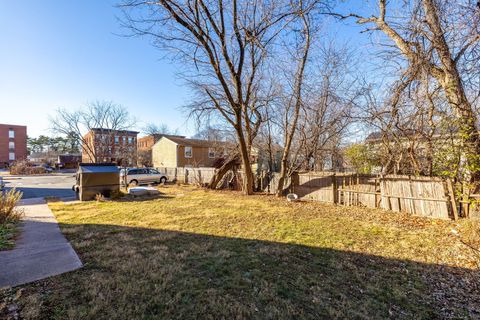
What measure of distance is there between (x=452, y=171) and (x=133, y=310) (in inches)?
322

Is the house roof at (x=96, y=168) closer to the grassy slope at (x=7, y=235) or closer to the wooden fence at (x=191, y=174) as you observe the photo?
the grassy slope at (x=7, y=235)

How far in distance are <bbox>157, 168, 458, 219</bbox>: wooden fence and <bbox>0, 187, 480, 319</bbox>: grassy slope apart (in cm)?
81

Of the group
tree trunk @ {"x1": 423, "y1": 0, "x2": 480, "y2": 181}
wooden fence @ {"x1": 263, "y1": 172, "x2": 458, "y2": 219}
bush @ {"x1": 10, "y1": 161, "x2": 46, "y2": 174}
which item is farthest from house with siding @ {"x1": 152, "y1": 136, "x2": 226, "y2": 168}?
tree trunk @ {"x1": 423, "y1": 0, "x2": 480, "y2": 181}

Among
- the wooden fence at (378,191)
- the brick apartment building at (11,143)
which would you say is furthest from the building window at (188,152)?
the brick apartment building at (11,143)

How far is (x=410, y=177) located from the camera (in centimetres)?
749

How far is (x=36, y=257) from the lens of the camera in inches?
155

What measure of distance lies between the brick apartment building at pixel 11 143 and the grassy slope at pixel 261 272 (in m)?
58.1

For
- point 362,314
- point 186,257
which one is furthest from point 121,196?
point 362,314

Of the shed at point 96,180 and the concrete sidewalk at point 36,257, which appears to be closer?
the concrete sidewalk at point 36,257

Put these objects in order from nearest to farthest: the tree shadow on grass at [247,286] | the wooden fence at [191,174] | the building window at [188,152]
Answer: the tree shadow on grass at [247,286] < the wooden fence at [191,174] < the building window at [188,152]

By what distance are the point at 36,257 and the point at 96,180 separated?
755 cm

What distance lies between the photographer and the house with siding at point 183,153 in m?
26.8

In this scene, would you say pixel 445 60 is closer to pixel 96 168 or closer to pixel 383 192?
pixel 383 192

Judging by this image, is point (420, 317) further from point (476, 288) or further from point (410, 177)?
point (410, 177)
